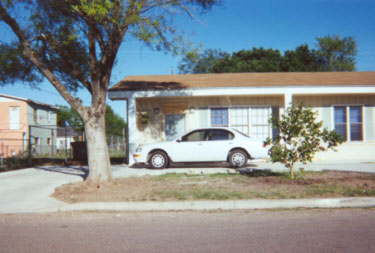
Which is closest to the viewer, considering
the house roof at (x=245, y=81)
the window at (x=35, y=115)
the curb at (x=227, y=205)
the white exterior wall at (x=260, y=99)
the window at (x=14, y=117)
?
the curb at (x=227, y=205)

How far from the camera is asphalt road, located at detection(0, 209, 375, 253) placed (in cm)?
439

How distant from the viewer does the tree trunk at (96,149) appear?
862cm

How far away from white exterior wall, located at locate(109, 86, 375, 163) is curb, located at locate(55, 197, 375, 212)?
293 inches

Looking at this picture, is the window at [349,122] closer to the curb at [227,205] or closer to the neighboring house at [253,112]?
the neighboring house at [253,112]

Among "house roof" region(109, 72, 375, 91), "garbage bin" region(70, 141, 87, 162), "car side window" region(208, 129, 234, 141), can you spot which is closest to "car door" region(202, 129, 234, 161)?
"car side window" region(208, 129, 234, 141)

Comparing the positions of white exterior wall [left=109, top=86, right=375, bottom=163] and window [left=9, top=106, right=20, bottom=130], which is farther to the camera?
window [left=9, top=106, right=20, bottom=130]

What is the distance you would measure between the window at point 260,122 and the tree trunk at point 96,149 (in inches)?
334

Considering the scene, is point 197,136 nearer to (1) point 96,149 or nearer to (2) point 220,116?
(2) point 220,116

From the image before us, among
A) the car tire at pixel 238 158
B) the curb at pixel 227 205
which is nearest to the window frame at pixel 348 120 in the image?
the car tire at pixel 238 158

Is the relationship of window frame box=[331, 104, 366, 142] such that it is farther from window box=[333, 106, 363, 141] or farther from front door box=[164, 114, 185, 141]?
front door box=[164, 114, 185, 141]

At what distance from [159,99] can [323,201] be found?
987 cm

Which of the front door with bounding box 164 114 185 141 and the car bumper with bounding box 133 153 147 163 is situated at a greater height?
the front door with bounding box 164 114 185 141

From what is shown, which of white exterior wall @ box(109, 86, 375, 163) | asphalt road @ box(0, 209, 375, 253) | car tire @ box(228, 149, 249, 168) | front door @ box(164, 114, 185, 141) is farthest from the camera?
front door @ box(164, 114, 185, 141)

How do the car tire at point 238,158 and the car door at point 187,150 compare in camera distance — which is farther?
the car door at point 187,150
